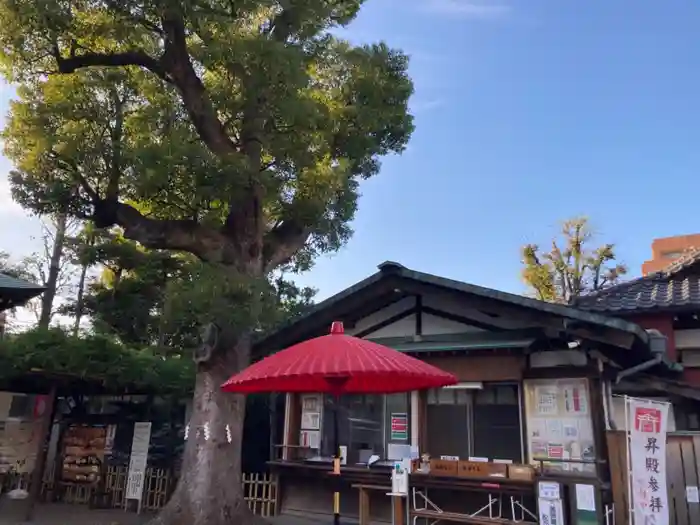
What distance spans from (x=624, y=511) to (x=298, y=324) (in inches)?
239

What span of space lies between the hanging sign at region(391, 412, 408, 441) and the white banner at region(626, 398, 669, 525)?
154 inches

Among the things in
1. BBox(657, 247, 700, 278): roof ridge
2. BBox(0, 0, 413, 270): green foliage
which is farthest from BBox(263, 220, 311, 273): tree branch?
BBox(657, 247, 700, 278): roof ridge

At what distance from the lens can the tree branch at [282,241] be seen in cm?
1084

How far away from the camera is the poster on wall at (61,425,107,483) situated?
12883 millimetres

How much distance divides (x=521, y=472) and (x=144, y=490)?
792 cm

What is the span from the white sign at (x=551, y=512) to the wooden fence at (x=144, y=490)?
5.11 metres

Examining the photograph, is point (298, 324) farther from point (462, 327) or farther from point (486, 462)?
point (486, 462)

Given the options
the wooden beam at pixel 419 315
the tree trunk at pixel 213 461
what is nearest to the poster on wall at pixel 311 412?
the tree trunk at pixel 213 461

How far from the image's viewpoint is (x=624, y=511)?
7582 mm

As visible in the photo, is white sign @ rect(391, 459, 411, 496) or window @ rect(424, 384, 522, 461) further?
window @ rect(424, 384, 522, 461)

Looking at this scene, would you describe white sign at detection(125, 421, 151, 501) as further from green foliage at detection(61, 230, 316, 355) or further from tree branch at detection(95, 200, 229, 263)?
tree branch at detection(95, 200, 229, 263)

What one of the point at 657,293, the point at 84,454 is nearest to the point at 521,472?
the point at 657,293

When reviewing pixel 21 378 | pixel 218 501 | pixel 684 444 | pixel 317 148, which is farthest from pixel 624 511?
pixel 21 378

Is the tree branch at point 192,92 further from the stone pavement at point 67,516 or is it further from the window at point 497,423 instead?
the stone pavement at point 67,516
